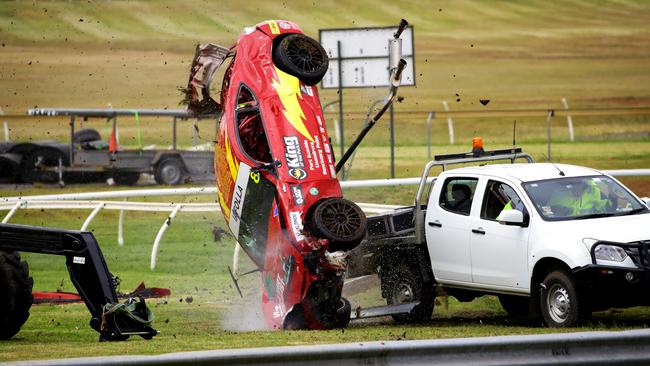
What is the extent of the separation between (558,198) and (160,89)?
32959 millimetres

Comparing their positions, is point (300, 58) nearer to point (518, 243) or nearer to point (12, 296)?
point (518, 243)

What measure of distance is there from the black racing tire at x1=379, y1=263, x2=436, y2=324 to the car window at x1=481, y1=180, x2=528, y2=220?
1.20 meters

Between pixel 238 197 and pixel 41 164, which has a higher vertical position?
pixel 238 197

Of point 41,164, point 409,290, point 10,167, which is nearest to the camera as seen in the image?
point 409,290

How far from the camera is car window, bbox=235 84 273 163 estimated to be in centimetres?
1392

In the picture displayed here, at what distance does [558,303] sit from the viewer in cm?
1273

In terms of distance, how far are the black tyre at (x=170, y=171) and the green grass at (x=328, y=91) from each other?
1.50 meters

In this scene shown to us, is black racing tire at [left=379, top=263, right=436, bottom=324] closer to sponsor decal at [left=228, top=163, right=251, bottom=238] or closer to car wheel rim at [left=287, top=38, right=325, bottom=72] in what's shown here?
sponsor decal at [left=228, top=163, right=251, bottom=238]

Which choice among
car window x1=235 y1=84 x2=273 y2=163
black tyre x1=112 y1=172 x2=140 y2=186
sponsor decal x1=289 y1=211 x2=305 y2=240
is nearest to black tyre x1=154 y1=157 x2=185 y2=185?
black tyre x1=112 y1=172 x2=140 y2=186

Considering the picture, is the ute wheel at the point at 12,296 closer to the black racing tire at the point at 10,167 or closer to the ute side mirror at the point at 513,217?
the ute side mirror at the point at 513,217

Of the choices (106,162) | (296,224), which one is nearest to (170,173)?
(106,162)

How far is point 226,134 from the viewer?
14.4m

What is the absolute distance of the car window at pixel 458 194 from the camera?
47.2 ft

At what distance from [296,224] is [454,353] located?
13.9 feet
